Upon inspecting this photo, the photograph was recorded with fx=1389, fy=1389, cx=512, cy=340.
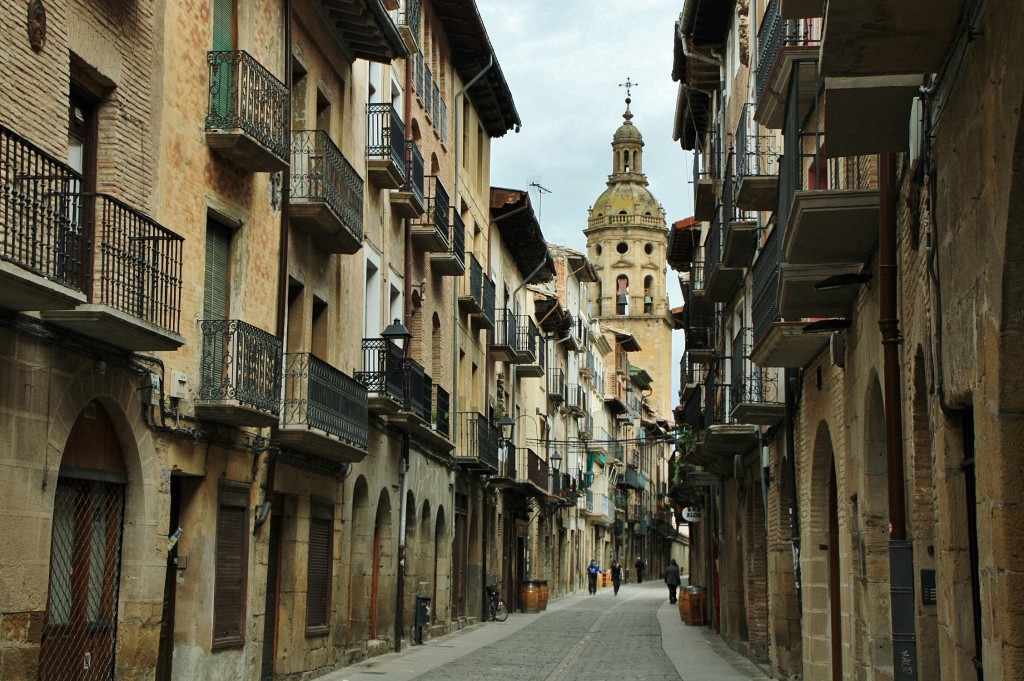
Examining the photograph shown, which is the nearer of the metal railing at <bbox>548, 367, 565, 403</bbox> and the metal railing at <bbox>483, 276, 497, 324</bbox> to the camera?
the metal railing at <bbox>483, 276, 497, 324</bbox>

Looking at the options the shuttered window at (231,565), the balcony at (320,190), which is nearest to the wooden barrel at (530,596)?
the balcony at (320,190)

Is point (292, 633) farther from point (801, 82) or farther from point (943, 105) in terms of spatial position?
point (943, 105)

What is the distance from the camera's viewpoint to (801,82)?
1461 cm

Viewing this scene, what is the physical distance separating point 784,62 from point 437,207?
568 inches

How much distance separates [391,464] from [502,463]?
13484 mm

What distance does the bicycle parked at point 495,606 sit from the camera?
120 feet

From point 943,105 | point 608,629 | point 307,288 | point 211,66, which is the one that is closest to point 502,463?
point 608,629

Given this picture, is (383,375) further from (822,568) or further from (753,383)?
(822,568)

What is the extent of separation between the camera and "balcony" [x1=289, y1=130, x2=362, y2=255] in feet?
60.5

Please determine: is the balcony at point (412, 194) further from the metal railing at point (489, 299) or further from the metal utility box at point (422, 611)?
the metal railing at point (489, 299)

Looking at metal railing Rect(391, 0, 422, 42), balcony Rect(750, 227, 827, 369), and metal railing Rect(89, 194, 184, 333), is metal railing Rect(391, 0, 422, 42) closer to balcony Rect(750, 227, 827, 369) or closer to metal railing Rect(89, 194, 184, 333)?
balcony Rect(750, 227, 827, 369)

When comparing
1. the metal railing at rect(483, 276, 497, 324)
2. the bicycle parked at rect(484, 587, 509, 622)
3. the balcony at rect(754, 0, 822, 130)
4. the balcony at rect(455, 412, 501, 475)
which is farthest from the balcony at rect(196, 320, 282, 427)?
the bicycle parked at rect(484, 587, 509, 622)

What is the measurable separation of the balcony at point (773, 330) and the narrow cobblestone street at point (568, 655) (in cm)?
591

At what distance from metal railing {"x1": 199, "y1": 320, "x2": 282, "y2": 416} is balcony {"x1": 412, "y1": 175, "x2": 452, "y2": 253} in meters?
11.0
